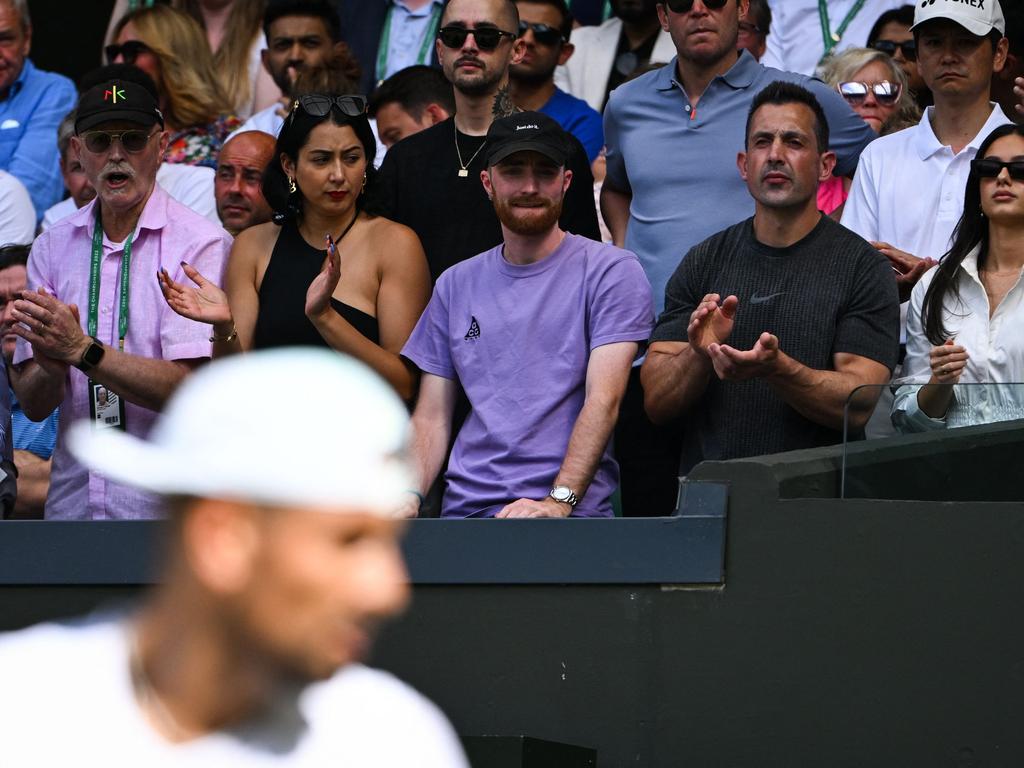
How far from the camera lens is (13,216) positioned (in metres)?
7.69

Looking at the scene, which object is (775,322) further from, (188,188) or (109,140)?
(188,188)

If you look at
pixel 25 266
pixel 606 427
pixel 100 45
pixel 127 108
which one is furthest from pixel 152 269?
pixel 100 45

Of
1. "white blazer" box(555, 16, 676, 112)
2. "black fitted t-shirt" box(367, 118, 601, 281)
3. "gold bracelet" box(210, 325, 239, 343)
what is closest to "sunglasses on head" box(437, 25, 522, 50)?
"black fitted t-shirt" box(367, 118, 601, 281)

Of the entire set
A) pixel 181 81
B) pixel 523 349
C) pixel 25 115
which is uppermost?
pixel 181 81

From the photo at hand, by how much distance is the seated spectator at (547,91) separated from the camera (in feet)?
25.0

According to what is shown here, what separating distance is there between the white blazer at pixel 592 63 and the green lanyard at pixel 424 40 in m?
0.73

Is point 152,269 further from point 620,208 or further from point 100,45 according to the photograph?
point 100,45

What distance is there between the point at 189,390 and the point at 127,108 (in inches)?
180

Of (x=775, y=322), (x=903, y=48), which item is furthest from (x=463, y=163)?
(x=903, y=48)

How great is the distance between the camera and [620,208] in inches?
272

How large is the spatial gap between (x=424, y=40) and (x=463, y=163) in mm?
2768

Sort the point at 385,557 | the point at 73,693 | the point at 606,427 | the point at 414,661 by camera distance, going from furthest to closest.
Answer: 1. the point at 606,427
2. the point at 414,661
3. the point at 73,693
4. the point at 385,557

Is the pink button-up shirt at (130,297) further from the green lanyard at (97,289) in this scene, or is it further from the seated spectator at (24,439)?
the seated spectator at (24,439)

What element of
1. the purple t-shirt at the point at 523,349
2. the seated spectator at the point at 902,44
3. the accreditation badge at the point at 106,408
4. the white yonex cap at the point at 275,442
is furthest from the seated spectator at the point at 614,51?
the white yonex cap at the point at 275,442
